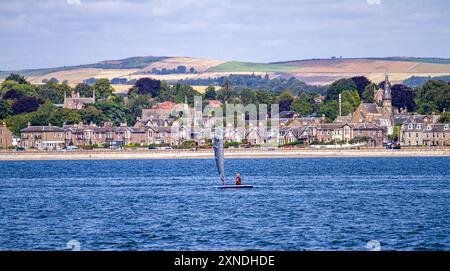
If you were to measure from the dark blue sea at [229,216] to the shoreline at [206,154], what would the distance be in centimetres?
6938

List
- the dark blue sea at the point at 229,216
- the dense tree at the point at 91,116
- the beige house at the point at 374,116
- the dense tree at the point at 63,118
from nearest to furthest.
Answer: the dark blue sea at the point at 229,216, the beige house at the point at 374,116, the dense tree at the point at 63,118, the dense tree at the point at 91,116

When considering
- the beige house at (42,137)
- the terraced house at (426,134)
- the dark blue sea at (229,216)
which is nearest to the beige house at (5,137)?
the beige house at (42,137)

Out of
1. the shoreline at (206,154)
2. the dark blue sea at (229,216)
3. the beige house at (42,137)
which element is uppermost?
the dark blue sea at (229,216)

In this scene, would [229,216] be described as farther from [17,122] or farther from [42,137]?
[17,122]

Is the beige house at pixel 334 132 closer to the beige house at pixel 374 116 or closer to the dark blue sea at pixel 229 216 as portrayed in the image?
the beige house at pixel 374 116

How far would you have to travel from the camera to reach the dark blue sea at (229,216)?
33156 mm

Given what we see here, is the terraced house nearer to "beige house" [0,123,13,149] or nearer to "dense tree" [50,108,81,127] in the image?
"dense tree" [50,108,81,127]

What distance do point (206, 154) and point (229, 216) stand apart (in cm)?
10295

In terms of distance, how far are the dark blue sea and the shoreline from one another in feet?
228

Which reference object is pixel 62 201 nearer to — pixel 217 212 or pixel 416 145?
pixel 217 212

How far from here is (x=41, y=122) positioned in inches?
7392

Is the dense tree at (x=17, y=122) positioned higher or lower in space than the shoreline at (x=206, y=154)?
higher

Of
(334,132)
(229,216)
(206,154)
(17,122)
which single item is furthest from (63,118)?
(229,216)
